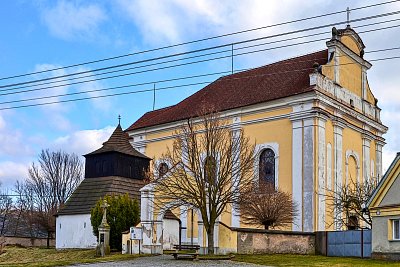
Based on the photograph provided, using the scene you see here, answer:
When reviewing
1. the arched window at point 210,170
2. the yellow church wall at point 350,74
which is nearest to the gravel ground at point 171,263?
the arched window at point 210,170

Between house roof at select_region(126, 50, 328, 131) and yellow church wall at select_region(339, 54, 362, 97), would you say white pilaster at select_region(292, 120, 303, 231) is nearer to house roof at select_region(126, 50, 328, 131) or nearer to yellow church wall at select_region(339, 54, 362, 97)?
house roof at select_region(126, 50, 328, 131)

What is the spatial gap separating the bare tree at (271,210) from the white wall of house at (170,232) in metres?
4.19

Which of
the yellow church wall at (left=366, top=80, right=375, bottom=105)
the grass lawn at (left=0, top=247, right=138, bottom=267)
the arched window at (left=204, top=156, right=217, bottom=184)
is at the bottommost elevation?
the grass lawn at (left=0, top=247, right=138, bottom=267)

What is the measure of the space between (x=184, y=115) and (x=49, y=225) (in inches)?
750

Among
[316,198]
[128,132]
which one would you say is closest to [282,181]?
[316,198]

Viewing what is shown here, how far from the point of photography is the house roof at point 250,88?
37844mm

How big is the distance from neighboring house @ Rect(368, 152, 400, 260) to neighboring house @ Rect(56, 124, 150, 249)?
16.7 metres

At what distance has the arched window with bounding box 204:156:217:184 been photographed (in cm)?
2668

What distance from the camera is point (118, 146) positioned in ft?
135

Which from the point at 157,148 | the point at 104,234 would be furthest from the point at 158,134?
the point at 104,234

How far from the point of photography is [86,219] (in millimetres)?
37344

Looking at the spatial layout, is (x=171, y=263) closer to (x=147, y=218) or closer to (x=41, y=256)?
(x=147, y=218)

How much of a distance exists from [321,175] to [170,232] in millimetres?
9569

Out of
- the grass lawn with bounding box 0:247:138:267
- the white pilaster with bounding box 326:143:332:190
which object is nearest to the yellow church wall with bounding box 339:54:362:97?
the white pilaster with bounding box 326:143:332:190
